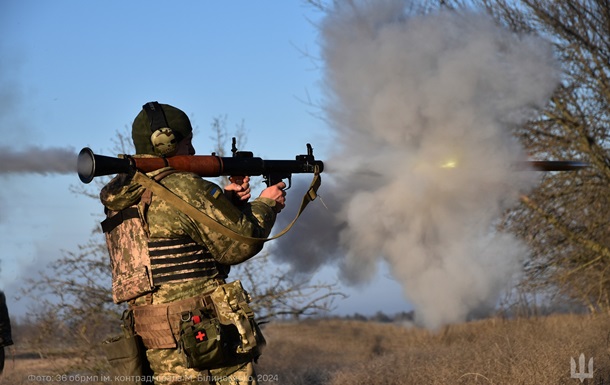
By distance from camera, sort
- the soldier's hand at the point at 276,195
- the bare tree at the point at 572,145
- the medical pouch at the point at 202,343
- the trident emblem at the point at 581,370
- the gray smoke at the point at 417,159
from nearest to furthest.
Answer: the medical pouch at the point at 202,343
the soldier's hand at the point at 276,195
the trident emblem at the point at 581,370
the gray smoke at the point at 417,159
the bare tree at the point at 572,145

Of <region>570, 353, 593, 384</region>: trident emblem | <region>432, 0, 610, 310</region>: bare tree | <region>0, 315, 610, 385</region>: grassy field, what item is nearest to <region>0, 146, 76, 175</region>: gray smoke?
<region>0, 315, 610, 385</region>: grassy field

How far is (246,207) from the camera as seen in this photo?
15.3ft

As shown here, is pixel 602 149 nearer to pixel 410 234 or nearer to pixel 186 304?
pixel 410 234

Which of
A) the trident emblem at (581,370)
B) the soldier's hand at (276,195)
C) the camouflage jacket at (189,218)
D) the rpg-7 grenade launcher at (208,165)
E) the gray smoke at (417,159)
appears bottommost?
the trident emblem at (581,370)

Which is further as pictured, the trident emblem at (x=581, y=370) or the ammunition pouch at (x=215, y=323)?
the trident emblem at (x=581, y=370)

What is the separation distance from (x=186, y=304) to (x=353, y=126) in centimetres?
462

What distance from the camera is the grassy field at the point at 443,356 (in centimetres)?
679

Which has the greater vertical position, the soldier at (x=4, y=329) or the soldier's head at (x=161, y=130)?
the soldier's head at (x=161, y=130)

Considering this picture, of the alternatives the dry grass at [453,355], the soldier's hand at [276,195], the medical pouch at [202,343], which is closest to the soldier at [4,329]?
the medical pouch at [202,343]

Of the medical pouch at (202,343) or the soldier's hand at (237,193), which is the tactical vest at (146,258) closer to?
the medical pouch at (202,343)

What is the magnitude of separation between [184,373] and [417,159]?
14.5 feet

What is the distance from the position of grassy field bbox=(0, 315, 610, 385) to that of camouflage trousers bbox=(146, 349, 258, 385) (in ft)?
8.52

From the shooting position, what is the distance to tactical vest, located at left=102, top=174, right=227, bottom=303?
14.2 ft

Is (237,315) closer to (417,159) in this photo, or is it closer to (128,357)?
(128,357)
